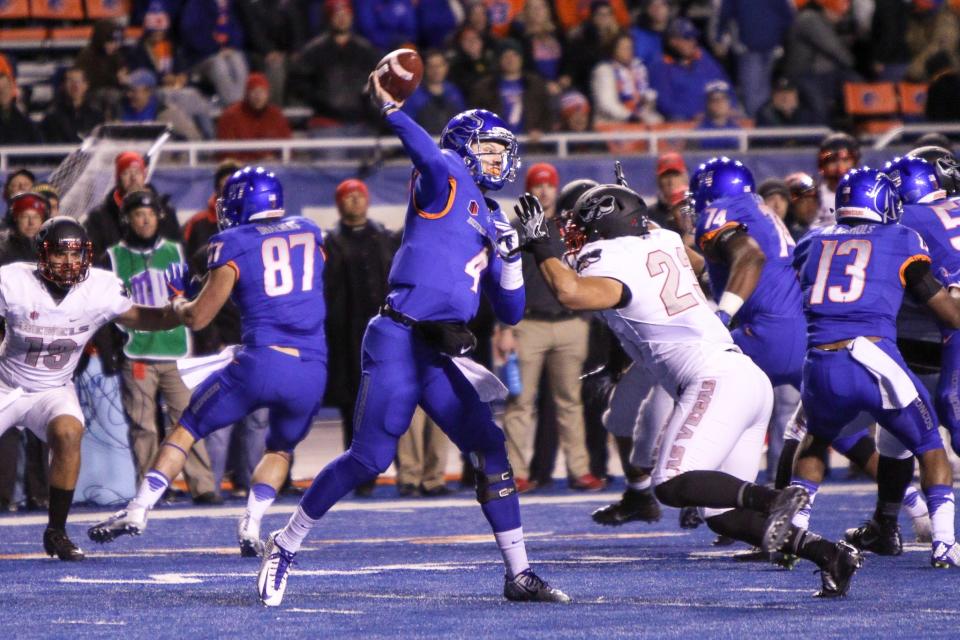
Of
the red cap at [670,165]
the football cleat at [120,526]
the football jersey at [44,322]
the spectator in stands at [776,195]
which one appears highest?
the red cap at [670,165]

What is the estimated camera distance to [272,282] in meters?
7.99

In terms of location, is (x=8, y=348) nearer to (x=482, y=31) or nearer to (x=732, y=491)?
(x=732, y=491)

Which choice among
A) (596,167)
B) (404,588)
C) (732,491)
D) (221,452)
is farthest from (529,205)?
(596,167)

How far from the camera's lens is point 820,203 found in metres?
11.3

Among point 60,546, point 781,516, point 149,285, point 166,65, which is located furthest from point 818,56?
point 781,516

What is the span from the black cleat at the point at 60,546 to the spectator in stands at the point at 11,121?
570 centimetres

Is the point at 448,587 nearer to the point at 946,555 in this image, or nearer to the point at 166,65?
the point at 946,555

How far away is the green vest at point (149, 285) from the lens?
10617 millimetres

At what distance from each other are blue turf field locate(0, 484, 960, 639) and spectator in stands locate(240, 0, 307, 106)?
20.0 feet

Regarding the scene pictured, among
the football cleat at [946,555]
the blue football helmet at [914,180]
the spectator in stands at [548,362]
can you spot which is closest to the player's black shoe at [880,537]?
the football cleat at [946,555]

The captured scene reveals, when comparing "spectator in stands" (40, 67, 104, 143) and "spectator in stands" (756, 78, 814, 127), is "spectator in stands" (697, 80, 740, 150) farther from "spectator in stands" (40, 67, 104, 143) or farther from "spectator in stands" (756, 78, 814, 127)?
"spectator in stands" (40, 67, 104, 143)

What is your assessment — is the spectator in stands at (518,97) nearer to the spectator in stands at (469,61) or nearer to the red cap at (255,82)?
the spectator in stands at (469,61)

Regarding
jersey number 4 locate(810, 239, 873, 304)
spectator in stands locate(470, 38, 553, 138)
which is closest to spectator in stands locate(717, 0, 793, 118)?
spectator in stands locate(470, 38, 553, 138)

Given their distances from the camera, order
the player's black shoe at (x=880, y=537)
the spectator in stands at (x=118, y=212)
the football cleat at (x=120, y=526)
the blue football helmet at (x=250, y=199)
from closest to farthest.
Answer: the football cleat at (x=120, y=526)
the player's black shoe at (x=880, y=537)
the blue football helmet at (x=250, y=199)
the spectator in stands at (x=118, y=212)
